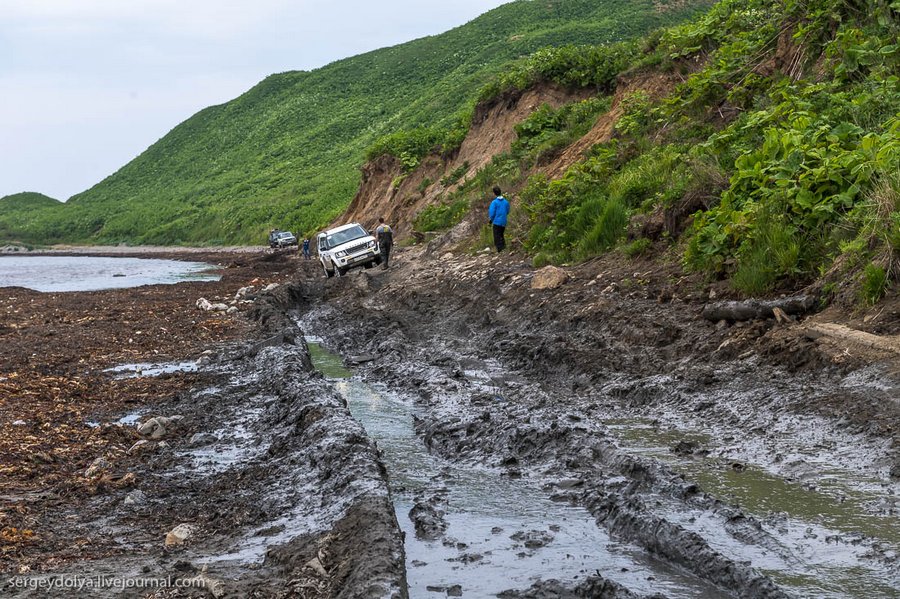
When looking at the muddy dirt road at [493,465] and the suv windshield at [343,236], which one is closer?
the muddy dirt road at [493,465]

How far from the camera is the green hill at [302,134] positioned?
77.4 meters

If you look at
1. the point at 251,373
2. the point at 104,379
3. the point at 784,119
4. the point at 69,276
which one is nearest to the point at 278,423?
the point at 251,373

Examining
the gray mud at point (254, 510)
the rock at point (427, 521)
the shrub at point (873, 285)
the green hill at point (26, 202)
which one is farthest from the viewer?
the green hill at point (26, 202)

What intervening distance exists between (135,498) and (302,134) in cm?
10338

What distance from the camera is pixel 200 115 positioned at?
144000 millimetres

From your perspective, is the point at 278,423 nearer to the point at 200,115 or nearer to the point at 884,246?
the point at 884,246

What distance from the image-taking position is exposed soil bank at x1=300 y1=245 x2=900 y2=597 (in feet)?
18.7

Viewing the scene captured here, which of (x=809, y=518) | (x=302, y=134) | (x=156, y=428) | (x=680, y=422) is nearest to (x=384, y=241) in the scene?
(x=156, y=428)

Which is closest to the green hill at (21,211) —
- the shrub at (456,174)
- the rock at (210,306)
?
the shrub at (456,174)

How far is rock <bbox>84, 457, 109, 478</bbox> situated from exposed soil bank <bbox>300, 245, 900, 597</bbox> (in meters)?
3.17

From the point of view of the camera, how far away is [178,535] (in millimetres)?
6445

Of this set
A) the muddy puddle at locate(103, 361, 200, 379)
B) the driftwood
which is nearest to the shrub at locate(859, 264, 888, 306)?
the driftwood

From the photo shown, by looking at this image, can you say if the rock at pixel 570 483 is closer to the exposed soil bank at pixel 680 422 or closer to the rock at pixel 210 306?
the exposed soil bank at pixel 680 422

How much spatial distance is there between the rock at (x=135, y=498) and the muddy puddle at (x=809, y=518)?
4.26 metres
